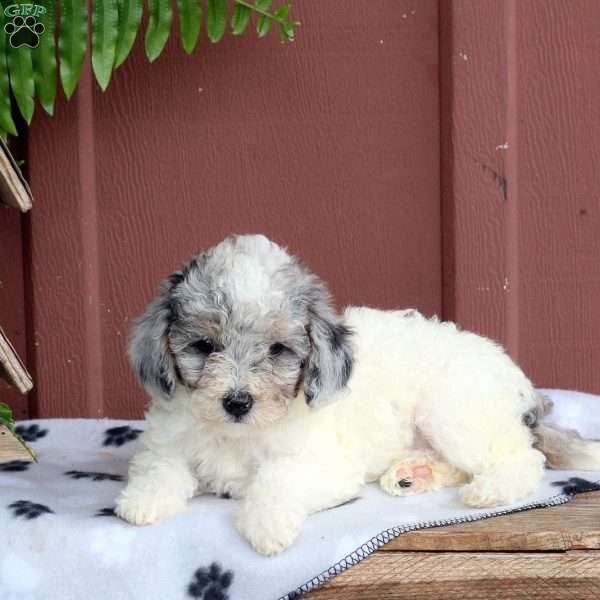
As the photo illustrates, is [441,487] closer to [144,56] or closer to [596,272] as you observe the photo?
[596,272]

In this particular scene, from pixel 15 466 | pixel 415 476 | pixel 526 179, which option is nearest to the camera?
pixel 415 476

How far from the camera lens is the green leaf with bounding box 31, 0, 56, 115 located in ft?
11.8

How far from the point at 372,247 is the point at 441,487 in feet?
4.40

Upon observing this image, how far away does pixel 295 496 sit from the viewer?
2.85 meters

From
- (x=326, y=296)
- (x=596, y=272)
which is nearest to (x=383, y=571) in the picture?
(x=326, y=296)

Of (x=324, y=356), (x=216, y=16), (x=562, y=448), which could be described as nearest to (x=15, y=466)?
(x=324, y=356)

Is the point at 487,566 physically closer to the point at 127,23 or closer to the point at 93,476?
the point at 93,476

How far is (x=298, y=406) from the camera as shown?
3082mm

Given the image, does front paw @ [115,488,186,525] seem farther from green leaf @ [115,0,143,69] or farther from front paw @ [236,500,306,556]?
green leaf @ [115,0,143,69]

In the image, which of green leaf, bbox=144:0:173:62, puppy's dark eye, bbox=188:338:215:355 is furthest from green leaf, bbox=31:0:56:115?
puppy's dark eye, bbox=188:338:215:355

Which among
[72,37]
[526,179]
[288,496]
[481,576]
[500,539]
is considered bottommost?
[481,576]

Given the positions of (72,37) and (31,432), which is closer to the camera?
(72,37)

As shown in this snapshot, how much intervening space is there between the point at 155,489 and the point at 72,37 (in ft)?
5.92

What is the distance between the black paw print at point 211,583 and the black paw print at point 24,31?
212 cm
